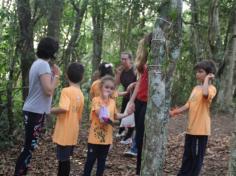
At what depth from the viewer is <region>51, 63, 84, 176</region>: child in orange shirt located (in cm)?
542

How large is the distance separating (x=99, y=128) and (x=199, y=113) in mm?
1332

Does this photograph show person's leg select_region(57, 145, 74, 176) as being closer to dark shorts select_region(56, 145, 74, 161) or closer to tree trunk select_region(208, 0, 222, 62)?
dark shorts select_region(56, 145, 74, 161)

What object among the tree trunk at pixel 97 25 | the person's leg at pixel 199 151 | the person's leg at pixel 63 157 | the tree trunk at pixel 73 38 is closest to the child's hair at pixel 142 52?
the person's leg at pixel 199 151

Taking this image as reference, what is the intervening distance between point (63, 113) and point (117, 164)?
2.06 metres

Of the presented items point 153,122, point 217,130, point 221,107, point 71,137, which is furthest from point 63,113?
point 221,107

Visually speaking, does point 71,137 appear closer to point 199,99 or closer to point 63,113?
point 63,113

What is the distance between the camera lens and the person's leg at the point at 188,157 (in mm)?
6020

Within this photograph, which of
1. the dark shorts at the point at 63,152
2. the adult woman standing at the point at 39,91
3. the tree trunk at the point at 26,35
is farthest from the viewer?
the tree trunk at the point at 26,35

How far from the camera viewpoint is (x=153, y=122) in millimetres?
4574

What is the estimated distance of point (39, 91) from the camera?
17.6 feet

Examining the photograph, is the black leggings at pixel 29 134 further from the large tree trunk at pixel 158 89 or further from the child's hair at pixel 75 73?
the large tree trunk at pixel 158 89

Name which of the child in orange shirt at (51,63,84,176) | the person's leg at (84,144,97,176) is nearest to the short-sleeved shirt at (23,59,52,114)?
the child in orange shirt at (51,63,84,176)

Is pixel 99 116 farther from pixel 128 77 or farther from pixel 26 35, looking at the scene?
pixel 128 77

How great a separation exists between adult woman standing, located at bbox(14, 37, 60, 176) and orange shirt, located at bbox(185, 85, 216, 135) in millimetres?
1847
